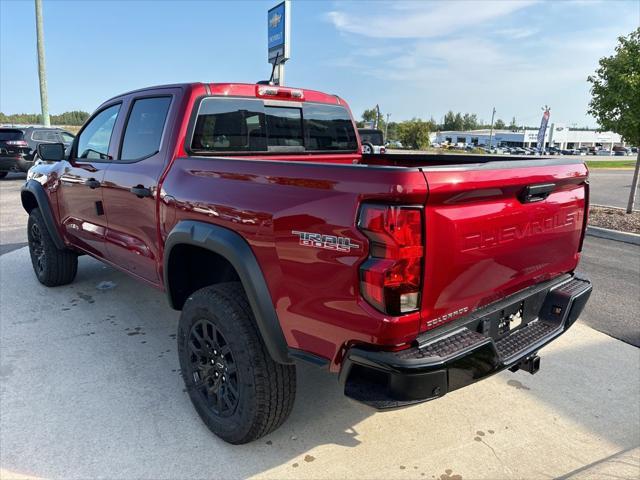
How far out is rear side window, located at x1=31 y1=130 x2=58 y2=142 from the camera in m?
15.1

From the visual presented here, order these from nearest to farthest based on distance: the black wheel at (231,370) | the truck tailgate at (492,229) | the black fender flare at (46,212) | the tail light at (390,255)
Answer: the tail light at (390,255) < the truck tailgate at (492,229) < the black wheel at (231,370) < the black fender flare at (46,212)

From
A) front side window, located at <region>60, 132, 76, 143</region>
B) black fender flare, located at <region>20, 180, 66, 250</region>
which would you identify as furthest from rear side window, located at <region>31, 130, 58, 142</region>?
black fender flare, located at <region>20, 180, 66, 250</region>

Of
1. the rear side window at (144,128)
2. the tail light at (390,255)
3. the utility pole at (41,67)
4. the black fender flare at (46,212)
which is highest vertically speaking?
the utility pole at (41,67)

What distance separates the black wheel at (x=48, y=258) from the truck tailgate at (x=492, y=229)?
4.27 metres

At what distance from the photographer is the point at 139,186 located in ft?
10.3

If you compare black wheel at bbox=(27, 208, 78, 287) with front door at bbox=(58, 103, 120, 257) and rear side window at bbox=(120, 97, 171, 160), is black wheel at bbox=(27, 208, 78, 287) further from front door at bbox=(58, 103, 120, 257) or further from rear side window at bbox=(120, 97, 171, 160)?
rear side window at bbox=(120, 97, 171, 160)

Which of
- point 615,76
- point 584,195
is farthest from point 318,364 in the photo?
point 615,76

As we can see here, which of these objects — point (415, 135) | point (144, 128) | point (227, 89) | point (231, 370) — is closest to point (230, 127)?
point (227, 89)

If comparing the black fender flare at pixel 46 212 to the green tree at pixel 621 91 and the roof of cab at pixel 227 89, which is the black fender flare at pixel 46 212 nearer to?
the roof of cab at pixel 227 89

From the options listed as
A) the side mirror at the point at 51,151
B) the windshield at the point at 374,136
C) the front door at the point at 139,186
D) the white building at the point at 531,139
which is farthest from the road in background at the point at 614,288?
the white building at the point at 531,139

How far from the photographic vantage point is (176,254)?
287 cm

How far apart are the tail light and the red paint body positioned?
0.11 ft

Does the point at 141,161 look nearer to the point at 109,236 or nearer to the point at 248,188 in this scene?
the point at 109,236

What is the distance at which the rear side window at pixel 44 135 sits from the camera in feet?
49.7
